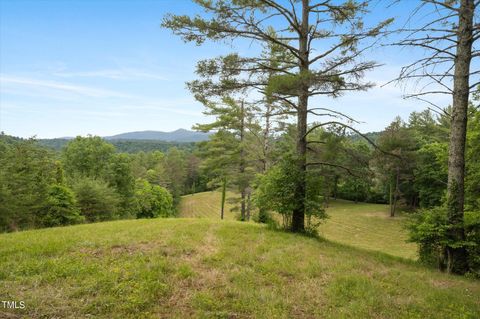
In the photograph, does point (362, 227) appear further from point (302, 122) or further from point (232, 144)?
point (302, 122)

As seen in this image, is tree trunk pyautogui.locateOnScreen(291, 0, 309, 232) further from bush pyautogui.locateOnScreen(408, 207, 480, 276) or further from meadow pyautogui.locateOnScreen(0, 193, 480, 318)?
bush pyautogui.locateOnScreen(408, 207, 480, 276)

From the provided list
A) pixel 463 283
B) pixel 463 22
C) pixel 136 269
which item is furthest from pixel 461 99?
pixel 136 269

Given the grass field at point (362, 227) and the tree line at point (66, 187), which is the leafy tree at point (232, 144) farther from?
the tree line at point (66, 187)

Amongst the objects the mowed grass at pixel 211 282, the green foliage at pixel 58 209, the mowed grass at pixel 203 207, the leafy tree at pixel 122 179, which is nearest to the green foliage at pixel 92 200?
the green foliage at pixel 58 209

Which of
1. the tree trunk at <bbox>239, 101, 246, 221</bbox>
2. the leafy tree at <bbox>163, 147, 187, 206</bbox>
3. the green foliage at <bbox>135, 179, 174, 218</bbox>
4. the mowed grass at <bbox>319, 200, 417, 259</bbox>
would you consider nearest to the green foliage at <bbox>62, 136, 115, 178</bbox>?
the green foliage at <bbox>135, 179, 174, 218</bbox>

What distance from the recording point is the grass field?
20675mm

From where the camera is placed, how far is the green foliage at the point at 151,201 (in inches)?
1394

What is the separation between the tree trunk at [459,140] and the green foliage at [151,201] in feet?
106

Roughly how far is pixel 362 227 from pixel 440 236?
2418 centimetres

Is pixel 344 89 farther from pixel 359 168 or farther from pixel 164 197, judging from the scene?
pixel 164 197

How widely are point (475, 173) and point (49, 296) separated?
13175 mm

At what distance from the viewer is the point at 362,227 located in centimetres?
2833

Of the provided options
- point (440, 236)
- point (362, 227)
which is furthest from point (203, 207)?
point (440, 236)

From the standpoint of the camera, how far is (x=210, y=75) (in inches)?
340
